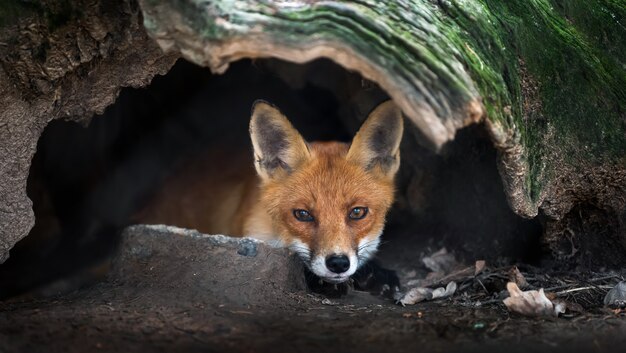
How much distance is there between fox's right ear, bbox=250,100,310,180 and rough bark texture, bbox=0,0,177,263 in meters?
0.70

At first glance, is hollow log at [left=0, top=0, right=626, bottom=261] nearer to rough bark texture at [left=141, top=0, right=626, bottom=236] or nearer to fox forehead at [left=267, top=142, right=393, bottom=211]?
rough bark texture at [left=141, top=0, right=626, bottom=236]

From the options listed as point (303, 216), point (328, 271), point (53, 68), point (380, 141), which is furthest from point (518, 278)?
point (53, 68)

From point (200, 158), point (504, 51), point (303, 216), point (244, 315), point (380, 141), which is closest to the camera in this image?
point (244, 315)

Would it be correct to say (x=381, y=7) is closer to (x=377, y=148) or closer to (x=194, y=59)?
(x=194, y=59)

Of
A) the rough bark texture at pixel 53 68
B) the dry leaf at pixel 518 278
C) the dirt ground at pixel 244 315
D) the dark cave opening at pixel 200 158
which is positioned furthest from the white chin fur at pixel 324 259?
the rough bark texture at pixel 53 68

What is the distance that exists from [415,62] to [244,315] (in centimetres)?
138

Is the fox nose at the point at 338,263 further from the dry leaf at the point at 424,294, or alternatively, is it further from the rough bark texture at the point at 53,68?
the rough bark texture at the point at 53,68

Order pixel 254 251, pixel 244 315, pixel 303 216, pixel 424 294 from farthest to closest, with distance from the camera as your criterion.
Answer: pixel 303 216
pixel 424 294
pixel 254 251
pixel 244 315

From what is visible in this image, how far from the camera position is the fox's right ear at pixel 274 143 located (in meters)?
3.96

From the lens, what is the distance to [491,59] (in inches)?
125

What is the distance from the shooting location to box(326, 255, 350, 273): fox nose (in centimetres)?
365

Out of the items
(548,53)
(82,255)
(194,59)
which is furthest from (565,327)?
(82,255)

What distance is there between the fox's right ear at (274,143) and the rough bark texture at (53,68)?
0.70m

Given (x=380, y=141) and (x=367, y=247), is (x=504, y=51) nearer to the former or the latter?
(x=380, y=141)
